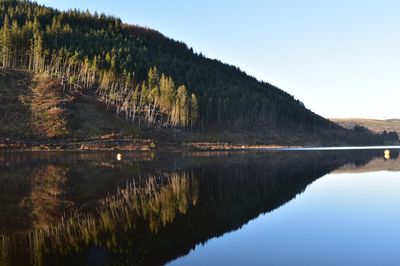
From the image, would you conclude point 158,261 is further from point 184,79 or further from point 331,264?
point 184,79

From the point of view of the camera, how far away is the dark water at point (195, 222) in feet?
50.5

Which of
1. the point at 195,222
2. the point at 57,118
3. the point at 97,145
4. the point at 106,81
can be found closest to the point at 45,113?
the point at 57,118

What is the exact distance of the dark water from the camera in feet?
50.5

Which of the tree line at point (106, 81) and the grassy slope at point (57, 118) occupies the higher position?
the tree line at point (106, 81)

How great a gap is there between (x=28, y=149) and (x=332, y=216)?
8792 cm

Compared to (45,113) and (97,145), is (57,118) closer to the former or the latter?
(45,113)

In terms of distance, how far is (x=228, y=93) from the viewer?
18738 cm

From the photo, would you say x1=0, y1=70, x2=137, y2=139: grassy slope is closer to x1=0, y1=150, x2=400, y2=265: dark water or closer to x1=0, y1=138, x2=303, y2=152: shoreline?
x1=0, y1=138, x2=303, y2=152: shoreline

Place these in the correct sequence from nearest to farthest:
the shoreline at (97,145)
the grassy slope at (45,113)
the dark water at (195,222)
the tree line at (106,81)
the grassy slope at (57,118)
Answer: the dark water at (195,222)
the shoreline at (97,145)
the grassy slope at (45,113)
the grassy slope at (57,118)
the tree line at (106,81)

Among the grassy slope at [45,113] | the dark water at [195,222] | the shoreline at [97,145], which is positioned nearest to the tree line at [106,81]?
the grassy slope at [45,113]

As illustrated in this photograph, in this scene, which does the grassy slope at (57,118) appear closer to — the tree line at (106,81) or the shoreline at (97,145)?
the shoreline at (97,145)

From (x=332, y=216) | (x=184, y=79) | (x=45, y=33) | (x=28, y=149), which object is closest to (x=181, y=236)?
(x=332, y=216)

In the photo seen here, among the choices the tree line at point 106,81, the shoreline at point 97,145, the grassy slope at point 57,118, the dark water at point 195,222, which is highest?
the tree line at point 106,81

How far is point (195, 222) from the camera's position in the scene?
69.5 feet
